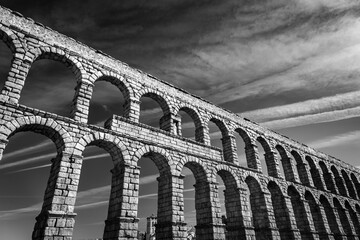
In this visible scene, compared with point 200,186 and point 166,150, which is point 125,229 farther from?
point 200,186

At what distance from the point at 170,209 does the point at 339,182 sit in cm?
2283

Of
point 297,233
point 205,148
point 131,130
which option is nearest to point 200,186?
point 205,148

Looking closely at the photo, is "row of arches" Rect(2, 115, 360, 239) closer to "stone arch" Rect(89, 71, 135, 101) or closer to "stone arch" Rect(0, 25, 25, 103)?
"stone arch" Rect(0, 25, 25, 103)

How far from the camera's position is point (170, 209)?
36.9ft

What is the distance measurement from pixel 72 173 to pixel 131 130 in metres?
3.46

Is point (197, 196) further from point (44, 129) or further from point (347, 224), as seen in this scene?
point (347, 224)

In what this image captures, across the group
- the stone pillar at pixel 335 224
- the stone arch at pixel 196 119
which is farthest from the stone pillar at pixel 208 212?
the stone pillar at pixel 335 224

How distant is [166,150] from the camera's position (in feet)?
40.7

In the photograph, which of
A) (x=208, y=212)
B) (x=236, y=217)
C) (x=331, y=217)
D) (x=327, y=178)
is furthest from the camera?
(x=327, y=178)

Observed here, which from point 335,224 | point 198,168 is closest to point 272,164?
point 198,168

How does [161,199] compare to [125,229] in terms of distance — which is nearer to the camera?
[125,229]

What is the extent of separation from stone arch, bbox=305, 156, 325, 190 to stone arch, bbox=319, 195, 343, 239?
46.5 inches

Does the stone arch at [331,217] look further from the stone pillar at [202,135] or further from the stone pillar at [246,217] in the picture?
the stone pillar at [202,135]

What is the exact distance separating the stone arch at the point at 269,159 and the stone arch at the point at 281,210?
120cm
